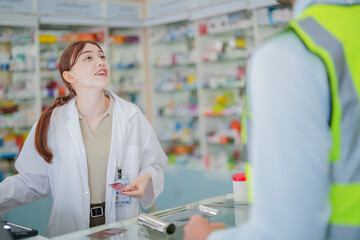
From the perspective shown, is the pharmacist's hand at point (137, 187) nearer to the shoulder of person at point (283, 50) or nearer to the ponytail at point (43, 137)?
the ponytail at point (43, 137)

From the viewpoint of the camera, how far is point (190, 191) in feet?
18.6

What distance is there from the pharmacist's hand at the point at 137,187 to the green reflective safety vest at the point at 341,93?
1456 millimetres

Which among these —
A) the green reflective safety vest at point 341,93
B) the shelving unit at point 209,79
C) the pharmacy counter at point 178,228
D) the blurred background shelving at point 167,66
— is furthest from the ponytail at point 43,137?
the shelving unit at point 209,79

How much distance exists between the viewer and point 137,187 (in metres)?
2.35

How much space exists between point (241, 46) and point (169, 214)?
395 cm

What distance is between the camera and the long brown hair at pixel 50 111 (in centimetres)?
235

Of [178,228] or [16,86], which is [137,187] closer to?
[178,228]

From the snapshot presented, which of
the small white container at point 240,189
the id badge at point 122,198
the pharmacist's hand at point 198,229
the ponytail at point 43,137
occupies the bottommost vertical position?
the id badge at point 122,198

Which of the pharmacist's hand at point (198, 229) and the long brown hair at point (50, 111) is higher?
the long brown hair at point (50, 111)

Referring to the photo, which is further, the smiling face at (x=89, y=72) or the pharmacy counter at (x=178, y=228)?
the smiling face at (x=89, y=72)

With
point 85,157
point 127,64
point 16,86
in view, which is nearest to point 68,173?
point 85,157

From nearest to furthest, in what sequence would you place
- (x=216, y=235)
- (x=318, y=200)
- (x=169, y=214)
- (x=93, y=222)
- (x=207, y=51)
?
1. (x=318, y=200)
2. (x=216, y=235)
3. (x=169, y=214)
4. (x=93, y=222)
5. (x=207, y=51)

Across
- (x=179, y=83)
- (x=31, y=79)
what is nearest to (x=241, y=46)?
(x=179, y=83)

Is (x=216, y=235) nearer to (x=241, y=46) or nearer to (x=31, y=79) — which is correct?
(x=241, y=46)
